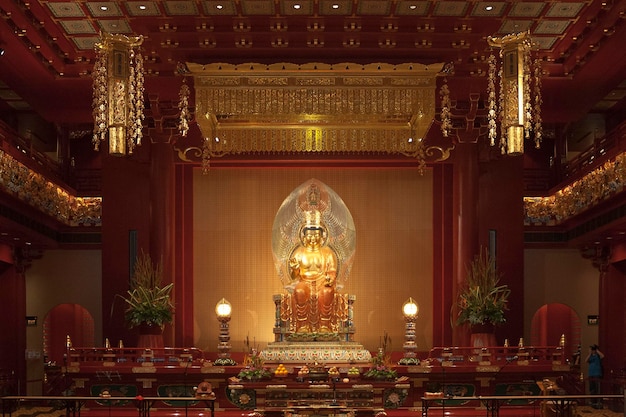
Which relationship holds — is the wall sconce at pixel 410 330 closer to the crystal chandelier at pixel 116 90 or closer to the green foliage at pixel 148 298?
the green foliage at pixel 148 298

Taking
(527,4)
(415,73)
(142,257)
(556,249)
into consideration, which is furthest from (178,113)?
(556,249)

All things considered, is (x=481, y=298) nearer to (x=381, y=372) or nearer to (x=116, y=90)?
(x=381, y=372)

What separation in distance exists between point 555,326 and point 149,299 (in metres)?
9.08

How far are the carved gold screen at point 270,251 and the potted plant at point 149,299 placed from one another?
142cm

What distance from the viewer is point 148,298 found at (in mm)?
13180

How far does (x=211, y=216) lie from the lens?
15305mm

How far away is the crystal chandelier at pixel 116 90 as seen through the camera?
10.6 metres

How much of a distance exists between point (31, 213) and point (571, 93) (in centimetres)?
800

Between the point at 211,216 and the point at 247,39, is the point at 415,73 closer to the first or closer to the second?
the point at 247,39

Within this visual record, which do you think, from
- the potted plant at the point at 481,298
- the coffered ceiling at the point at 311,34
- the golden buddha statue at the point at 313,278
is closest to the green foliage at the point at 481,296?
the potted plant at the point at 481,298

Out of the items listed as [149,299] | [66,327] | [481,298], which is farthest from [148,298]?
[66,327]

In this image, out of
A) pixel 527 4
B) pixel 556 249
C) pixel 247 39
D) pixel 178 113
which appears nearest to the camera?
pixel 527 4

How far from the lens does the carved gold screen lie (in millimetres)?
15133

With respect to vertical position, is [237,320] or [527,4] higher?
[527,4]
